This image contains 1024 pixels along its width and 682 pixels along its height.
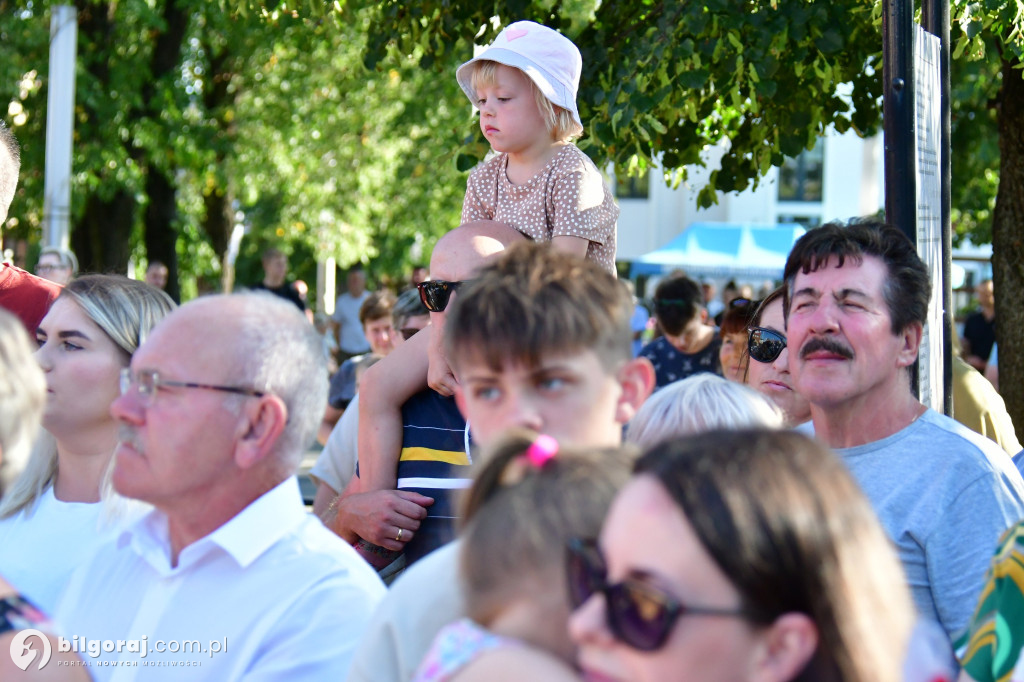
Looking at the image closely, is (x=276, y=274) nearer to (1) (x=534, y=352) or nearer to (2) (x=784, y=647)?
(1) (x=534, y=352)

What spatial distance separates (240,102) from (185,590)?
1721 cm

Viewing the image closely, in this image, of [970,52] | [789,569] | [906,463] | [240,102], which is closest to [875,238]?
[906,463]

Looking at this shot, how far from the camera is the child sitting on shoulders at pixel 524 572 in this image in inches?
61.2

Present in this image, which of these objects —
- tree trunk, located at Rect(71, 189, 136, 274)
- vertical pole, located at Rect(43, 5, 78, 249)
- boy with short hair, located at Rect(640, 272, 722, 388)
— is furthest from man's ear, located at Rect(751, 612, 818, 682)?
tree trunk, located at Rect(71, 189, 136, 274)

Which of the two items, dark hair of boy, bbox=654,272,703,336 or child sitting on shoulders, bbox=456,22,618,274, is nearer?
child sitting on shoulders, bbox=456,22,618,274

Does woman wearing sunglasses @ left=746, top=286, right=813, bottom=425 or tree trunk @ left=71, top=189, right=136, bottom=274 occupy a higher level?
tree trunk @ left=71, top=189, right=136, bottom=274

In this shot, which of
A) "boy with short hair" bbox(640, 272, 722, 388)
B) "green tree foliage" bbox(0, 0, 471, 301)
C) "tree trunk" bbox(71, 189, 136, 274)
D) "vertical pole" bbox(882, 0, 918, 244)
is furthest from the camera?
"tree trunk" bbox(71, 189, 136, 274)

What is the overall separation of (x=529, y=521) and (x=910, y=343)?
1916mm

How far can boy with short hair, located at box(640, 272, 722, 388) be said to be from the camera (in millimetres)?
7250

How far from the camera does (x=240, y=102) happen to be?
733 inches

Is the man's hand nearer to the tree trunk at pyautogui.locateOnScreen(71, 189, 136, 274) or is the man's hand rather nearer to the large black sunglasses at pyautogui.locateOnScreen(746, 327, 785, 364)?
the large black sunglasses at pyautogui.locateOnScreen(746, 327, 785, 364)

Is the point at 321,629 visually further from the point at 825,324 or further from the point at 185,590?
the point at 825,324

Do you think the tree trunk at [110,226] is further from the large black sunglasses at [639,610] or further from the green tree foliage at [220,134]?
the large black sunglasses at [639,610]

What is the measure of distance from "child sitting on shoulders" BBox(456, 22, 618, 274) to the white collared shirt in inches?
51.2
